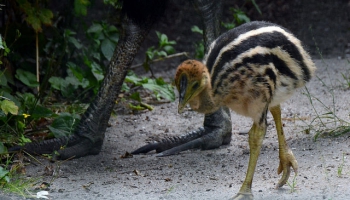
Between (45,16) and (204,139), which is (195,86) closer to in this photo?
(204,139)

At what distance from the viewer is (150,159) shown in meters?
4.25

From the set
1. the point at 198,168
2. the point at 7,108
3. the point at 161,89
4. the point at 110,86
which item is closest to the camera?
the point at 7,108

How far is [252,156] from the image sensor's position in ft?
10.9

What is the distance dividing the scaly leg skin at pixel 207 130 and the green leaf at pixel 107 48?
129 centimetres

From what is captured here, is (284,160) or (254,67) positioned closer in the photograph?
(254,67)

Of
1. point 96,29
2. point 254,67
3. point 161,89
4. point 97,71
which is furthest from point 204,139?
point 96,29

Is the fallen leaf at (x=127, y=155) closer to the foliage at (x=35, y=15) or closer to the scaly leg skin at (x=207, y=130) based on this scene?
the scaly leg skin at (x=207, y=130)

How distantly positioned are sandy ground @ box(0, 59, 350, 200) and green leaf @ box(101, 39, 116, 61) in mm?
721

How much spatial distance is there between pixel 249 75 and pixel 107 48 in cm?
249

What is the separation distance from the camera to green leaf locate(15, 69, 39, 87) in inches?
198

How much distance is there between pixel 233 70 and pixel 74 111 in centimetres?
197

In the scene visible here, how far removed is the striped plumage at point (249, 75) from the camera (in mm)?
3299

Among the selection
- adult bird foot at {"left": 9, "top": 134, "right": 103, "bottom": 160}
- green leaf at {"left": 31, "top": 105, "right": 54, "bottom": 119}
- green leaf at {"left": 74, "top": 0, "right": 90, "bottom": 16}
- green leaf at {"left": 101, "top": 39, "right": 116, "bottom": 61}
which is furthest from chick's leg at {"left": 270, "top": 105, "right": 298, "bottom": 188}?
green leaf at {"left": 101, "top": 39, "right": 116, "bottom": 61}

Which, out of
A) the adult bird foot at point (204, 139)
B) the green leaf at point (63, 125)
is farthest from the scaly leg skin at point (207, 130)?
the green leaf at point (63, 125)
